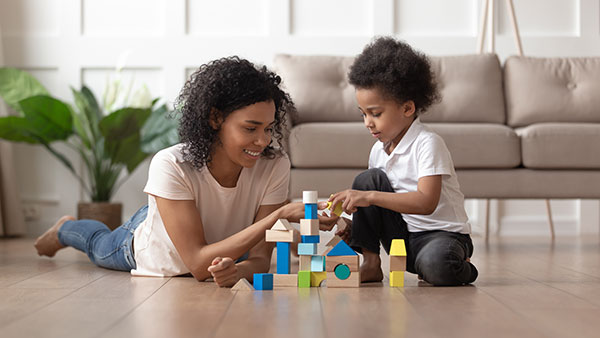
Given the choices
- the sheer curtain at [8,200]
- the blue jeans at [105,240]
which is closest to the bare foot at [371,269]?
the blue jeans at [105,240]

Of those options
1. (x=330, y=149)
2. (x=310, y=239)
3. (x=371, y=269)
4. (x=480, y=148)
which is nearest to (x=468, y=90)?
(x=480, y=148)

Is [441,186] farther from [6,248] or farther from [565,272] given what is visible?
[6,248]

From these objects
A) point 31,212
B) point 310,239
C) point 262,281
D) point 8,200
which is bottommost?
point 31,212

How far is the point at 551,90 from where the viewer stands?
368 centimetres

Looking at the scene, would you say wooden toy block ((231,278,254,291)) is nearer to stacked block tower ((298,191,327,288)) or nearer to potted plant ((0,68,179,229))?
stacked block tower ((298,191,327,288))

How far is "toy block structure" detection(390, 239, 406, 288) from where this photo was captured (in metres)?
1.85

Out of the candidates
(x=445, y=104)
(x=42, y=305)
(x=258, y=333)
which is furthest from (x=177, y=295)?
(x=445, y=104)

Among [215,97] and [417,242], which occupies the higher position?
[215,97]

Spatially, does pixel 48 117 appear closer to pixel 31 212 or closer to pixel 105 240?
pixel 31 212

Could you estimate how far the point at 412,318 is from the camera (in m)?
1.35

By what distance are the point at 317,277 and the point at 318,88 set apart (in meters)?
1.91

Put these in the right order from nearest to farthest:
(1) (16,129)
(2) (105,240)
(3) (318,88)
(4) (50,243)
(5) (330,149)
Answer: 1. (2) (105,240)
2. (4) (50,243)
3. (5) (330,149)
4. (3) (318,88)
5. (1) (16,129)

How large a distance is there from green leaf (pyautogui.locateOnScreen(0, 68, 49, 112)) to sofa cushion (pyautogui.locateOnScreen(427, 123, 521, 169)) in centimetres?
226

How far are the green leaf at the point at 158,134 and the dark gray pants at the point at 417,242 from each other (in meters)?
1.95
